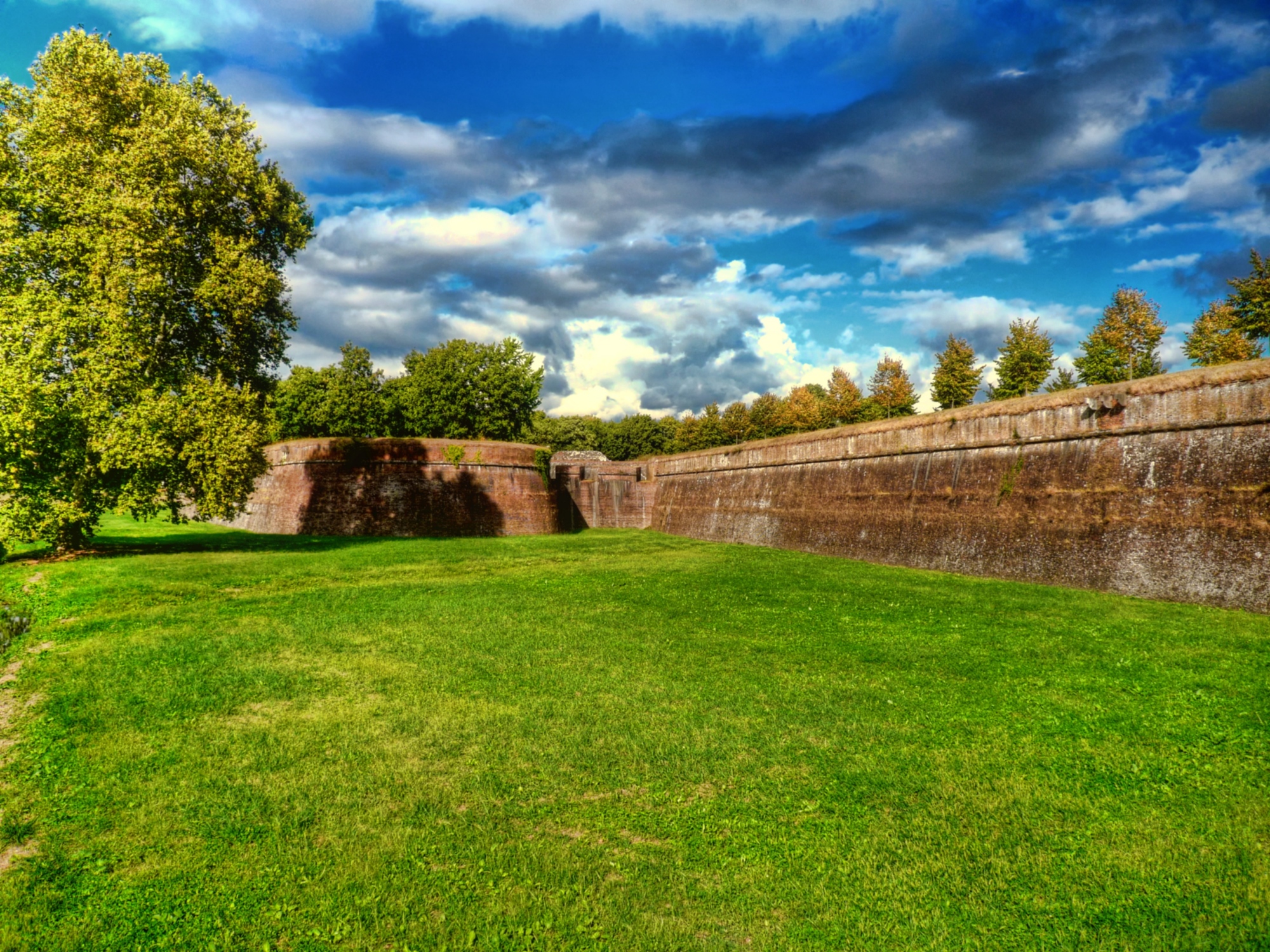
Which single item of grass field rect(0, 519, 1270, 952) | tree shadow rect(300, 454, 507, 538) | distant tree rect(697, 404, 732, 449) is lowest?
grass field rect(0, 519, 1270, 952)

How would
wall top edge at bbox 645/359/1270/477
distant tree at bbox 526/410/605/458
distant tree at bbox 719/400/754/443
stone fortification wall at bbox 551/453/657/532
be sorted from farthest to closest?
distant tree at bbox 526/410/605/458 → distant tree at bbox 719/400/754/443 → stone fortification wall at bbox 551/453/657/532 → wall top edge at bbox 645/359/1270/477

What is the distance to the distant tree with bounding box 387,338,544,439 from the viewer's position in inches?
1895

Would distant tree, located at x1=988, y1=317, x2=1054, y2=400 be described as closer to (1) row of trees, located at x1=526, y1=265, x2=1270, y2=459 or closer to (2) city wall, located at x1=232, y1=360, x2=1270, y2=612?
(1) row of trees, located at x1=526, y1=265, x2=1270, y2=459

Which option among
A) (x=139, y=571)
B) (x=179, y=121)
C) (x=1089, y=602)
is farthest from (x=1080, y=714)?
(x=179, y=121)

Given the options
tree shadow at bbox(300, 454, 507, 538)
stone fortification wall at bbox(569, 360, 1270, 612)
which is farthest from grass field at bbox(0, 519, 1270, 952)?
tree shadow at bbox(300, 454, 507, 538)

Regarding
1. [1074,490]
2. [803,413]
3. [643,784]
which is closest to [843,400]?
[803,413]

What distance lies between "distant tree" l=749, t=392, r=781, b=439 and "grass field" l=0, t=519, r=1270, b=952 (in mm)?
49144

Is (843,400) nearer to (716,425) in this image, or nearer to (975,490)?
(716,425)

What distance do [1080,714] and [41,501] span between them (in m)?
22.1

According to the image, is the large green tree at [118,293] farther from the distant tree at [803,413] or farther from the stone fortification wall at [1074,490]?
the distant tree at [803,413]

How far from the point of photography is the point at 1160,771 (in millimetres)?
4984

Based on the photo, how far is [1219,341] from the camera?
29906 millimetres

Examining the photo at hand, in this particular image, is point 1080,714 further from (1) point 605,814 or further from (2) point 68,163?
(2) point 68,163

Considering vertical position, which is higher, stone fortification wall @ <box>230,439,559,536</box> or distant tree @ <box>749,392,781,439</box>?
distant tree @ <box>749,392,781,439</box>
